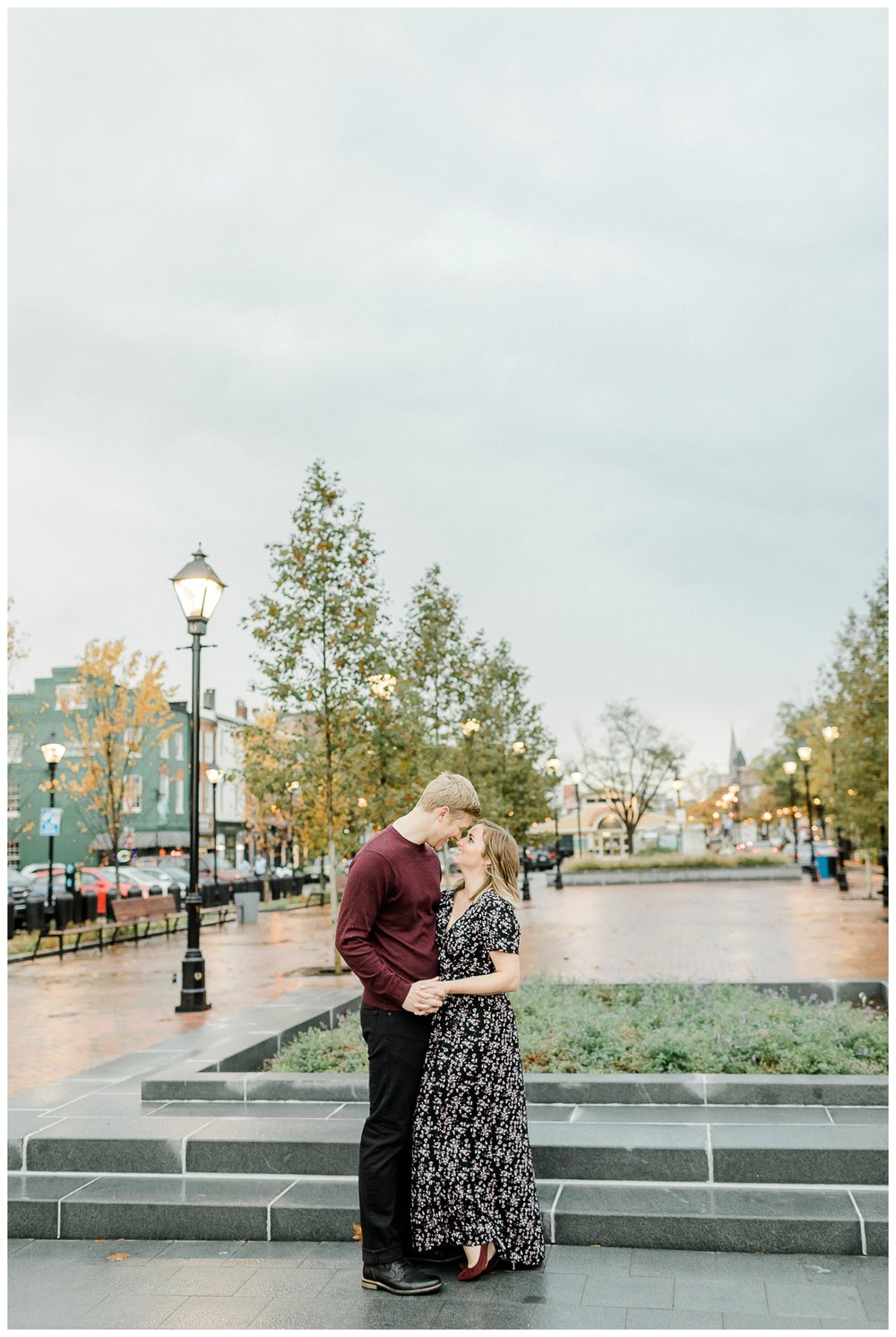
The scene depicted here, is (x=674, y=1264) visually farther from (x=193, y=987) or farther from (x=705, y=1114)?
(x=193, y=987)

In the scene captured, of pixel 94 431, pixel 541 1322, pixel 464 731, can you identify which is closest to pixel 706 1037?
pixel 541 1322

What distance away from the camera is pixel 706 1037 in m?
7.00

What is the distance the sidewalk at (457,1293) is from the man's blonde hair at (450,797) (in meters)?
1.91

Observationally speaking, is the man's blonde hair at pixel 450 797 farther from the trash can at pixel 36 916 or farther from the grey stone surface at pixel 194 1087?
the trash can at pixel 36 916

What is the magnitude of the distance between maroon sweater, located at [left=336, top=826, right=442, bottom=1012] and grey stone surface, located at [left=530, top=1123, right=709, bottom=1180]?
1337 mm

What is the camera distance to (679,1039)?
6.91m

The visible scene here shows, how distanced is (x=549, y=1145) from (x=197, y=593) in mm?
8340

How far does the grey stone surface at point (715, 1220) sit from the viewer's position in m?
4.84

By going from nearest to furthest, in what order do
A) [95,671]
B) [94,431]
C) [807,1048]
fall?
[807,1048] → [94,431] → [95,671]

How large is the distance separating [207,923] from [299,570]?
15.1 meters

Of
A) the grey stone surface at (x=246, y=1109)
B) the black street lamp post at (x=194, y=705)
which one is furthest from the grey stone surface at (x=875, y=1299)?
the black street lamp post at (x=194, y=705)

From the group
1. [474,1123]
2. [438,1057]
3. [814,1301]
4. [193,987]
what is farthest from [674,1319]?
[193,987]

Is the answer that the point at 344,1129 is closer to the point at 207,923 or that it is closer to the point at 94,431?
the point at 94,431

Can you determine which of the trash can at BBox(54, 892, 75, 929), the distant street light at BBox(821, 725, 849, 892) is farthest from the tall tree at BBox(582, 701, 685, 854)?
the trash can at BBox(54, 892, 75, 929)
